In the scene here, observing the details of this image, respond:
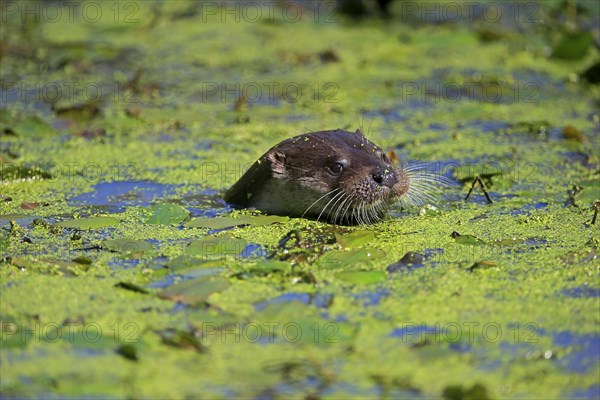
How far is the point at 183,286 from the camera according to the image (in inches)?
183

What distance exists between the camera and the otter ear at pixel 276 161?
5816 millimetres

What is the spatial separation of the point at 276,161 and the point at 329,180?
0.33 meters

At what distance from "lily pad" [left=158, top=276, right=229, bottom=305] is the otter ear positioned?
1213 mm

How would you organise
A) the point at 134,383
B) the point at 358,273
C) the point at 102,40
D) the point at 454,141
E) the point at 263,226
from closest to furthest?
the point at 134,383, the point at 358,273, the point at 263,226, the point at 454,141, the point at 102,40

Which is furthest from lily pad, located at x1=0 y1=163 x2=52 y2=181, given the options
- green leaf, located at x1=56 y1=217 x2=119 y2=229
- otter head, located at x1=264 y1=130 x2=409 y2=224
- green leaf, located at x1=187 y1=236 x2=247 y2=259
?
green leaf, located at x1=187 y1=236 x2=247 y2=259

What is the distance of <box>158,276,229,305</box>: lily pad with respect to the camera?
4.53 metres

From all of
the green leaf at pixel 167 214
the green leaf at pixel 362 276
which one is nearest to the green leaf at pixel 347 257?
the green leaf at pixel 362 276

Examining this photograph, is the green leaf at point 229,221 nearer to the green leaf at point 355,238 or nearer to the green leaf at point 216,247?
the green leaf at point 216,247

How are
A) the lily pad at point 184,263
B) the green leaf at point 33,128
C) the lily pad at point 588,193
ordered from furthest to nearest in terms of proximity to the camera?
the green leaf at point 33,128, the lily pad at point 588,193, the lily pad at point 184,263

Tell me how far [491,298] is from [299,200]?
1.53 metres

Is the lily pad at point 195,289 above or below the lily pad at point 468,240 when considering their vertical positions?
below

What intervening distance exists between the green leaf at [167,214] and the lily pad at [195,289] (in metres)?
1.04

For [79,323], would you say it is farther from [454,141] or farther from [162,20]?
[162,20]

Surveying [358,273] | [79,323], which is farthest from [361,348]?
[79,323]
